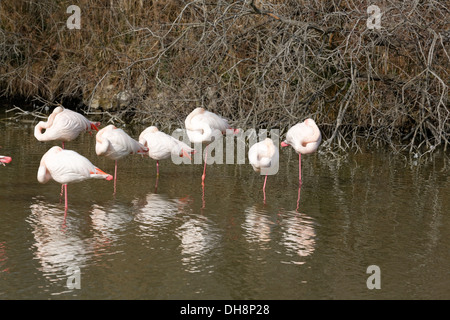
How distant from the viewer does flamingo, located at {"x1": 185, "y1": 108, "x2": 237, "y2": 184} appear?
7.77m

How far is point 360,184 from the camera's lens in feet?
24.7

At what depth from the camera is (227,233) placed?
5695mm

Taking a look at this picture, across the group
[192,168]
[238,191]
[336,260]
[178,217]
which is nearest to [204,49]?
[192,168]

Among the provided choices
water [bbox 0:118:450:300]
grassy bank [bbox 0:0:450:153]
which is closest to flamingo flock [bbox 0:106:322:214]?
water [bbox 0:118:450:300]

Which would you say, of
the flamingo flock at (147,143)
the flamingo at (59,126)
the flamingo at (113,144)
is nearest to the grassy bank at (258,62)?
the flamingo flock at (147,143)

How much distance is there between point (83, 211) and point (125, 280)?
1.82 m

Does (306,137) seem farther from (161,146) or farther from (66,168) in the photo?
(66,168)

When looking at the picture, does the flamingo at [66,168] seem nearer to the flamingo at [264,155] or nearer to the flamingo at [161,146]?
the flamingo at [161,146]

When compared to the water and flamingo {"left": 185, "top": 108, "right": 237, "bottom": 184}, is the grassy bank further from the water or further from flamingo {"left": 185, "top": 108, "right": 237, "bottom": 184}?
the water

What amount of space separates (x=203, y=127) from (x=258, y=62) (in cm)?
187

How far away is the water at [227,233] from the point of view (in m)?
4.51

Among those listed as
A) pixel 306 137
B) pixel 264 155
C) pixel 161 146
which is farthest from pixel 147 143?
pixel 306 137

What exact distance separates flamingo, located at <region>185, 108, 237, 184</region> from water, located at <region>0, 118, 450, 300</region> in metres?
0.43

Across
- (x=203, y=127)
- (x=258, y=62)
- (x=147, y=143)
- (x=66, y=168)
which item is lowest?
(x=66, y=168)
